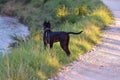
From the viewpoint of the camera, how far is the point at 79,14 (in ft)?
65.5

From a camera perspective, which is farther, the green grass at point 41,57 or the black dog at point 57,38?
the black dog at point 57,38

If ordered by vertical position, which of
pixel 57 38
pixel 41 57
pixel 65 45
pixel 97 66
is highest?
pixel 57 38

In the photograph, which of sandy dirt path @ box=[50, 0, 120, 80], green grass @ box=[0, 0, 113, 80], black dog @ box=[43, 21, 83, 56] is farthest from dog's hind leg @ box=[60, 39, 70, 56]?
sandy dirt path @ box=[50, 0, 120, 80]

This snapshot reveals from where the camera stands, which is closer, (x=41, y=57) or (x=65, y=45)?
(x=41, y=57)

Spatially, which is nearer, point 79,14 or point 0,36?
point 79,14

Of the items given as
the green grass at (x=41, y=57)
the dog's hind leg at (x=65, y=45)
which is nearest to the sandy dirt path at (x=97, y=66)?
the green grass at (x=41, y=57)

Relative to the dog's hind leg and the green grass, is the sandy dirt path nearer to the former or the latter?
the green grass

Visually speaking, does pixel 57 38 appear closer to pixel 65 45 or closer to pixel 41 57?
pixel 65 45

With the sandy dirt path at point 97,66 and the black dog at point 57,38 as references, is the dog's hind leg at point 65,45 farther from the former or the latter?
the sandy dirt path at point 97,66

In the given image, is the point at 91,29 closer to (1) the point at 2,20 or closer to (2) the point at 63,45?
(2) the point at 63,45

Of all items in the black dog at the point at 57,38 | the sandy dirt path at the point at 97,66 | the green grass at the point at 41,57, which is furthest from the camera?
the black dog at the point at 57,38

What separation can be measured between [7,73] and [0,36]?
14952 millimetres

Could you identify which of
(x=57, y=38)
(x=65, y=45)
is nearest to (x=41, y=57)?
(x=57, y=38)

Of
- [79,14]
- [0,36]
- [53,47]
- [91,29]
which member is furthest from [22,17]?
[53,47]
